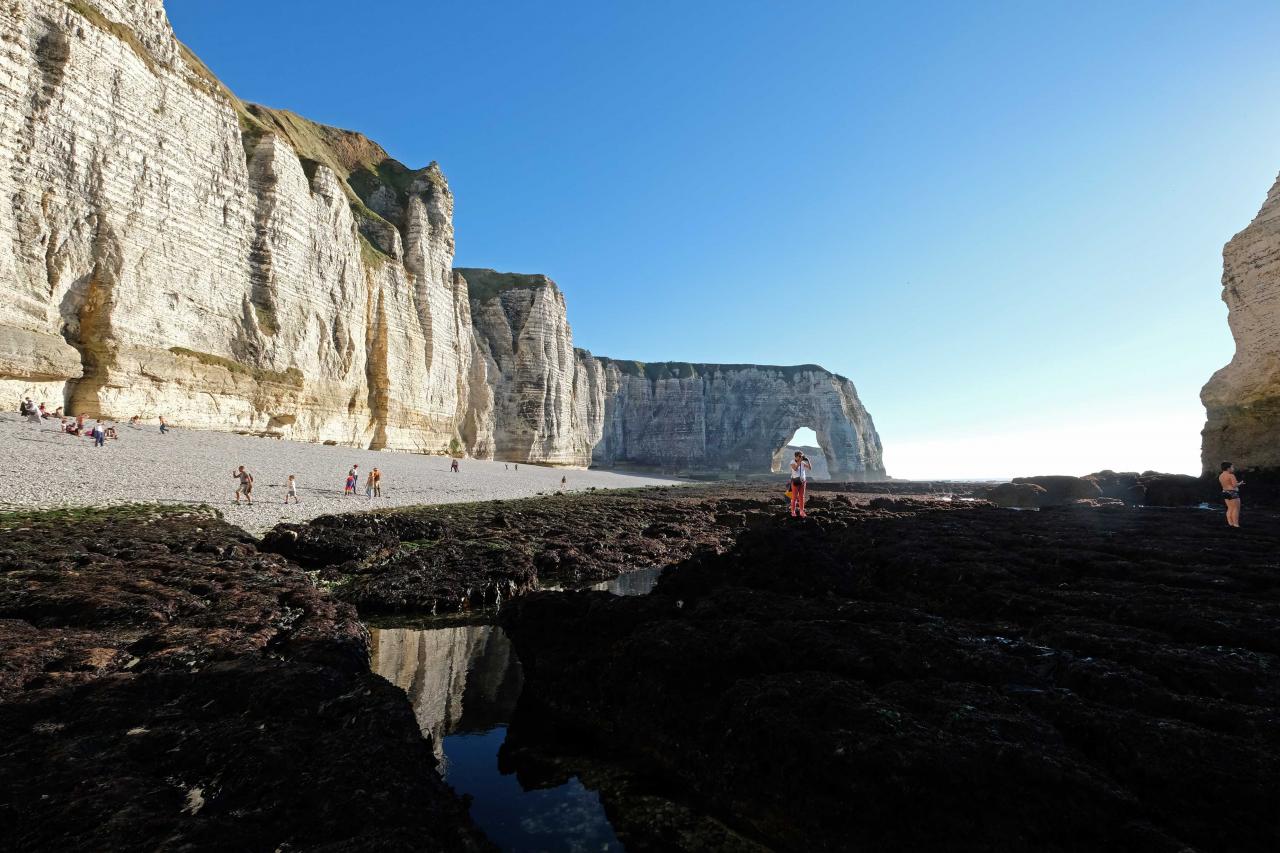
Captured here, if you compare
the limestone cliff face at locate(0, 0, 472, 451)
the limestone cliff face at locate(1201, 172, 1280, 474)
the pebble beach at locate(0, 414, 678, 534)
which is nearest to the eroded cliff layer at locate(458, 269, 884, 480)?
the limestone cliff face at locate(0, 0, 472, 451)

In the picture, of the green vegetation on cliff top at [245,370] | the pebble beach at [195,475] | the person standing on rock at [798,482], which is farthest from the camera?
the green vegetation on cliff top at [245,370]

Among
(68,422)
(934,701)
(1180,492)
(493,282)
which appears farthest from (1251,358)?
(493,282)

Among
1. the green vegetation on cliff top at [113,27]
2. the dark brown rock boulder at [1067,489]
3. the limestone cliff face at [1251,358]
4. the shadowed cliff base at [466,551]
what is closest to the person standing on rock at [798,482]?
the shadowed cliff base at [466,551]

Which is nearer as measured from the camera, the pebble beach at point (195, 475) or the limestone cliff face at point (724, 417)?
the pebble beach at point (195, 475)

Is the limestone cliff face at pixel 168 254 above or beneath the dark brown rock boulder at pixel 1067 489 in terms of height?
above

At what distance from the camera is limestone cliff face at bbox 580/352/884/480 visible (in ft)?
341

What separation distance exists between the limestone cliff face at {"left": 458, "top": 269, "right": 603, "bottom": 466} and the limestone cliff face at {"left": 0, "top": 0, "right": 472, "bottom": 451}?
19.2 metres

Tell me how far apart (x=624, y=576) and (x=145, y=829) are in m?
9.70

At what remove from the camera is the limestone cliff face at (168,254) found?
21797 mm

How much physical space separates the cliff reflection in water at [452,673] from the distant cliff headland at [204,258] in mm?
24476

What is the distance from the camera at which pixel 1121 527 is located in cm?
1482

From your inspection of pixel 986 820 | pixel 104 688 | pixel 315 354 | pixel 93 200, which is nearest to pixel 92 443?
pixel 93 200

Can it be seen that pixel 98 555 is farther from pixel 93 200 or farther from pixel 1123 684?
pixel 93 200

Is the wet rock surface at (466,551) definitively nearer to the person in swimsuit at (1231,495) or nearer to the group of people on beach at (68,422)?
the person in swimsuit at (1231,495)
